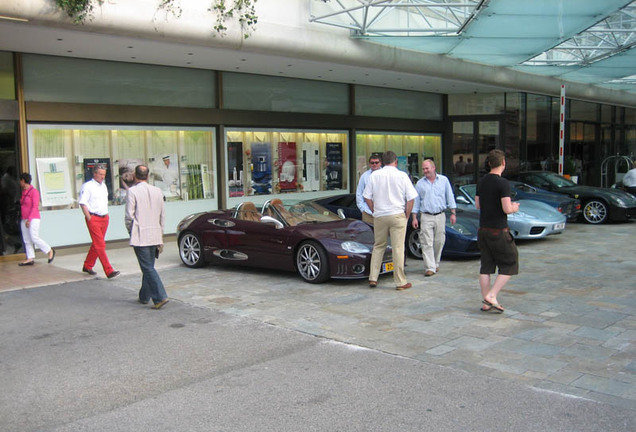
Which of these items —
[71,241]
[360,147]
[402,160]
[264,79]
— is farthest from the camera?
[402,160]

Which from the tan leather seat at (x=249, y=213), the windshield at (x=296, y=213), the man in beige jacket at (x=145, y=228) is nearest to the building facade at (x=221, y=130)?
the tan leather seat at (x=249, y=213)

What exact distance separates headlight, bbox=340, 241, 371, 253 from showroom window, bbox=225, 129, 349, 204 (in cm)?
697

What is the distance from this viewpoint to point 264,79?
613 inches

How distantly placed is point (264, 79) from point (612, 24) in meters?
8.60

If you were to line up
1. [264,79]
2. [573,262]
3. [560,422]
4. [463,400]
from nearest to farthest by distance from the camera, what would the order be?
[560,422] → [463,400] → [573,262] → [264,79]

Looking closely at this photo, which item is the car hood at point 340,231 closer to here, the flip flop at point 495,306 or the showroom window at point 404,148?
the flip flop at point 495,306

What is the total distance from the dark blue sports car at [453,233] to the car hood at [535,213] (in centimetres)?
125

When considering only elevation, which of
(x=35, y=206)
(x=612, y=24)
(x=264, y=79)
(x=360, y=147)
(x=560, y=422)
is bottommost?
→ (x=560, y=422)

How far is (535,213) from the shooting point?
12195mm

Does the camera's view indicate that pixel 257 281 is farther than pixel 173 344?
Yes

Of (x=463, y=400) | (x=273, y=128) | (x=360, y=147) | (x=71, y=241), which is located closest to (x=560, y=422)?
(x=463, y=400)

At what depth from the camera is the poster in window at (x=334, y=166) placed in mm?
17469

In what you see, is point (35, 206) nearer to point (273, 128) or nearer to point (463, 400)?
point (273, 128)

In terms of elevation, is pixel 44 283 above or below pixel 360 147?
below
